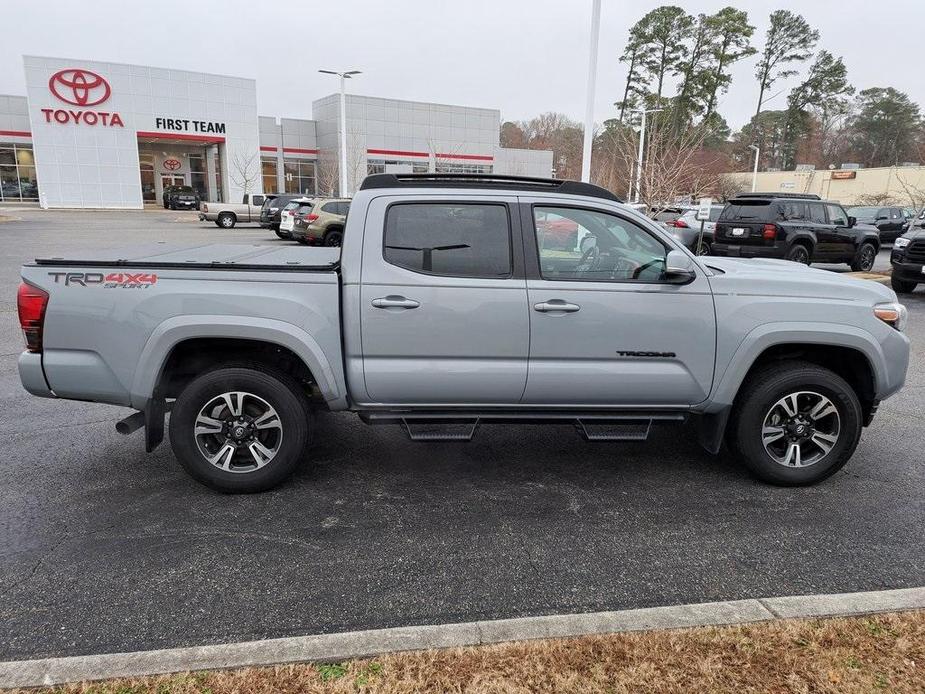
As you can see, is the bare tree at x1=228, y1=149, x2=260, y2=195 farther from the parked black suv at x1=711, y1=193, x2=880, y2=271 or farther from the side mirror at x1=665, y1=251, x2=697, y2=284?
the side mirror at x1=665, y1=251, x2=697, y2=284

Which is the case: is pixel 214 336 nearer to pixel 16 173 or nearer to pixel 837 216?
pixel 837 216

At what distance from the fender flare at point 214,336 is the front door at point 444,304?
0.32 metres

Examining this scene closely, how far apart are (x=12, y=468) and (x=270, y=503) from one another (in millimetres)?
1986

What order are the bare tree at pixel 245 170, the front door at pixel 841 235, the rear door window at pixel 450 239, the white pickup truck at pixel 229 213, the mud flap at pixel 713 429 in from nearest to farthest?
the rear door window at pixel 450 239
the mud flap at pixel 713 429
the front door at pixel 841 235
the white pickup truck at pixel 229 213
the bare tree at pixel 245 170

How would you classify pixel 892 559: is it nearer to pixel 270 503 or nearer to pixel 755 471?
pixel 755 471

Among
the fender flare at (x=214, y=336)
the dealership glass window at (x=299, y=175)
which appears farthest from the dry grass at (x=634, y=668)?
the dealership glass window at (x=299, y=175)

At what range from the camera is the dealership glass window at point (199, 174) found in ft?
178

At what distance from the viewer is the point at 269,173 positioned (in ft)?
191

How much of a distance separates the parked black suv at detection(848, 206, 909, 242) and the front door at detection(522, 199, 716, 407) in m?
27.3

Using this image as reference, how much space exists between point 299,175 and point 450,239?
194ft

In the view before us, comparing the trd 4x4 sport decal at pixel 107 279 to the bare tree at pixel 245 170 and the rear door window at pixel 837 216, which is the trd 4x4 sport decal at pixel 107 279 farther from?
the bare tree at pixel 245 170

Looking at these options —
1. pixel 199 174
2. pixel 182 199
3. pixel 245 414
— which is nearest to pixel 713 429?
pixel 245 414

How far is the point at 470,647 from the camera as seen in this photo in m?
2.74

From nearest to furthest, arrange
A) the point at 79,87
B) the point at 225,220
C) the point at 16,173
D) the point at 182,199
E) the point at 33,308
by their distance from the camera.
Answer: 1. the point at 33,308
2. the point at 225,220
3. the point at 79,87
4. the point at 182,199
5. the point at 16,173
